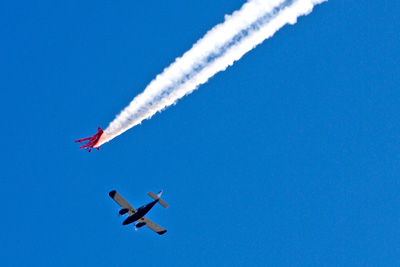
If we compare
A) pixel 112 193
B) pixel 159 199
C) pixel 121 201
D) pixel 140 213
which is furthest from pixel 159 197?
pixel 112 193

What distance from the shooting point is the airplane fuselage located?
144 ft

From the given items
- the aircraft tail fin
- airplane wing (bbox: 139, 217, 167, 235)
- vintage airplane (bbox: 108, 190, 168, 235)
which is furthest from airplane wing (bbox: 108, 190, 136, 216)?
Answer: airplane wing (bbox: 139, 217, 167, 235)

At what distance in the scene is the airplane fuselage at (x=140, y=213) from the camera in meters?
43.8

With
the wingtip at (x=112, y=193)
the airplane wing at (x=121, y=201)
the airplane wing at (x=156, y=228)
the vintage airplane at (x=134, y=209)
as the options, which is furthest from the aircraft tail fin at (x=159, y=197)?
the airplane wing at (x=156, y=228)

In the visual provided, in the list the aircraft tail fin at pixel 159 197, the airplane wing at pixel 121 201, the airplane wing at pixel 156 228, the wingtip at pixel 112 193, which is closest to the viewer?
the aircraft tail fin at pixel 159 197

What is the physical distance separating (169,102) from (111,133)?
18.4 ft

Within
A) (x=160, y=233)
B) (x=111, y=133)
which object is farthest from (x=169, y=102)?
(x=160, y=233)

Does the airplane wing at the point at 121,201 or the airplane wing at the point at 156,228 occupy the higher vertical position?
the airplane wing at the point at 156,228

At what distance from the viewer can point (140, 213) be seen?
1742 inches

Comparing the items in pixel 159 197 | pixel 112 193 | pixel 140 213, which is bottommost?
pixel 140 213

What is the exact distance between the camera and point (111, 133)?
43375mm

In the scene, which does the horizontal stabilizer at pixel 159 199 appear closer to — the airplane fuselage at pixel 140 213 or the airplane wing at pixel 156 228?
the airplane fuselage at pixel 140 213

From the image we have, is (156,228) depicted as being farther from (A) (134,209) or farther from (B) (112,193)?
(B) (112,193)

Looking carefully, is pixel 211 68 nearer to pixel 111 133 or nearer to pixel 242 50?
pixel 242 50
